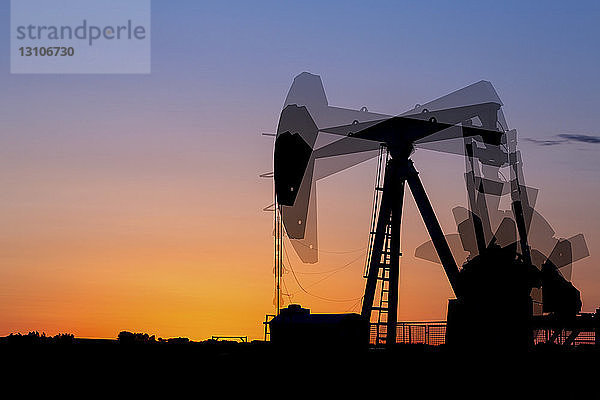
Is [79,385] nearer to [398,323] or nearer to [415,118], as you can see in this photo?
[398,323]

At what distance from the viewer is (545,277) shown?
46875 millimetres

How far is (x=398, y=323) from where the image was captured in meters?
46.2

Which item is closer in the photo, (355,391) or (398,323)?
(355,391)

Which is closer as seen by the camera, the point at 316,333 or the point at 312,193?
the point at 316,333

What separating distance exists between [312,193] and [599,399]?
2592 centimetres

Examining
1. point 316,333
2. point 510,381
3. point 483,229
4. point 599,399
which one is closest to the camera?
point 599,399

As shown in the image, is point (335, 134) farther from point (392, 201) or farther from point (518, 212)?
point (518, 212)

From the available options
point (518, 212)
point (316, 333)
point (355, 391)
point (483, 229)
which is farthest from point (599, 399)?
point (518, 212)

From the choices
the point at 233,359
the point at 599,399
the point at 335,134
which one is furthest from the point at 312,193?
the point at 599,399

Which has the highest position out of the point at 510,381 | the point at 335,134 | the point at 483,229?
the point at 335,134

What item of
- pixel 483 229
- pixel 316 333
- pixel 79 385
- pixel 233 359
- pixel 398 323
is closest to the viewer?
pixel 79 385

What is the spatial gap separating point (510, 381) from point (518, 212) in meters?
25.1

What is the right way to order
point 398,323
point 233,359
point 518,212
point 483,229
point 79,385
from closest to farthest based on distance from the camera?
point 79,385 < point 233,359 < point 398,323 < point 483,229 < point 518,212

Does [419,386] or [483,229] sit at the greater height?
[483,229]
